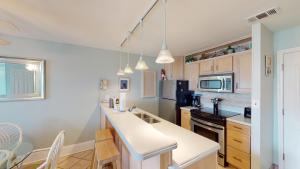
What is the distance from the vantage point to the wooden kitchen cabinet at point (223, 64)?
106 inches

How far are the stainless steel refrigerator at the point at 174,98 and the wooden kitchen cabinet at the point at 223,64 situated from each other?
960mm

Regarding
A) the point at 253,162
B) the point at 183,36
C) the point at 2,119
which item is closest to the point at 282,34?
the point at 183,36

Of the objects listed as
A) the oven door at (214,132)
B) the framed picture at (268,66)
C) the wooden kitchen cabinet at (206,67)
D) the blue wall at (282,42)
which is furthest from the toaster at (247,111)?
the wooden kitchen cabinet at (206,67)

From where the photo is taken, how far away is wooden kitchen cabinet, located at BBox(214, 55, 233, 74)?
2.69 m

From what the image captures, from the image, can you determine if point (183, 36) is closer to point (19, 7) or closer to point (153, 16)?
point (153, 16)

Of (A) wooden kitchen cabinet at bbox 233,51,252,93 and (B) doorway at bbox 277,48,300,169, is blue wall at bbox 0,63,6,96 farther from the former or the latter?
(B) doorway at bbox 277,48,300,169

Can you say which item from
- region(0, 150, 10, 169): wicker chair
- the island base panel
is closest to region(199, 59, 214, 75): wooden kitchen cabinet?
the island base panel

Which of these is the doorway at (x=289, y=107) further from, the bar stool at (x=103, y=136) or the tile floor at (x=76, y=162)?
the bar stool at (x=103, y=136)

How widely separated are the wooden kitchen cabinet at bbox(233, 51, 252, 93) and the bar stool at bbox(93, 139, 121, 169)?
243 centimetres

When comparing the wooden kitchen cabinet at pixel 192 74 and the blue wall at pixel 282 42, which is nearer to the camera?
the blue wall at pixel 282 42

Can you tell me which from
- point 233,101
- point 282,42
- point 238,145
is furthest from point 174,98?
point 282,42

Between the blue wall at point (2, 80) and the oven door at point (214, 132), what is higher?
the blue wall at point (2, 80)

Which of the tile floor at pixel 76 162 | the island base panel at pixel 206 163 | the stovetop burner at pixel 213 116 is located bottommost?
the tile floor at pixel 76 162

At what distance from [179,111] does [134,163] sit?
7.69 ft
